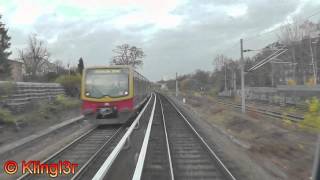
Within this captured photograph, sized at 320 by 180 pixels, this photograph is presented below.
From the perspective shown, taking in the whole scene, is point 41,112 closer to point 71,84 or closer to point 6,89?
point 6,89

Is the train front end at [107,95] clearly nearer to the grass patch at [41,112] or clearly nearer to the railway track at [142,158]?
the railway track at [142,158]

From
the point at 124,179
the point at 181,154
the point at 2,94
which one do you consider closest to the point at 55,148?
the point at 181,154

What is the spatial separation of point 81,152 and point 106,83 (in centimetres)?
788

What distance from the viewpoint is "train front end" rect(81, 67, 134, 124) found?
2245cm

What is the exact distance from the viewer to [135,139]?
742 inches

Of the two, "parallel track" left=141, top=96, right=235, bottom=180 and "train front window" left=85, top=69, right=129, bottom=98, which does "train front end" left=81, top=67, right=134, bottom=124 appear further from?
"parallel track" left=141, top=96, right=235, bottom=180

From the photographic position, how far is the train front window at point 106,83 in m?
22.8

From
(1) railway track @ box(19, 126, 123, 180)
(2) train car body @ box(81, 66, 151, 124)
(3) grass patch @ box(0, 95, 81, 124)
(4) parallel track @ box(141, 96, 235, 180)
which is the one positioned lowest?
(4) parallel track @ box(141, 96, 235, 180)

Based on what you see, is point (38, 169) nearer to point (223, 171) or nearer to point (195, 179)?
point (195, 179)

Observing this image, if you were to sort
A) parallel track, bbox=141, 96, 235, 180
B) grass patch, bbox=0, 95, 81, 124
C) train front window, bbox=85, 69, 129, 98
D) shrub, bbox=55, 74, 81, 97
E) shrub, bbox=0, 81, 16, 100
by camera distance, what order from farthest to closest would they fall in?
shrub, bbox=55, 74, 81, 97 → shrub, bbox=0, 81, 16, 100 → grass patch, bbox=0, 95, 81, 124 → train front window, bbox=85, 69, 129, 98 → parallel track, bbox=141, 96, 235, 180

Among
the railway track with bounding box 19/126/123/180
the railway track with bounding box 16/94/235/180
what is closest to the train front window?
the railway track with bounding box 19/126/123/180


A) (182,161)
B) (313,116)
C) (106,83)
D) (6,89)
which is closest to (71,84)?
(6,89)

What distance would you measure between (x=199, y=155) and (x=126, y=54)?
90.1m

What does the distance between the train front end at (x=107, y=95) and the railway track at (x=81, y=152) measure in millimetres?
1060
